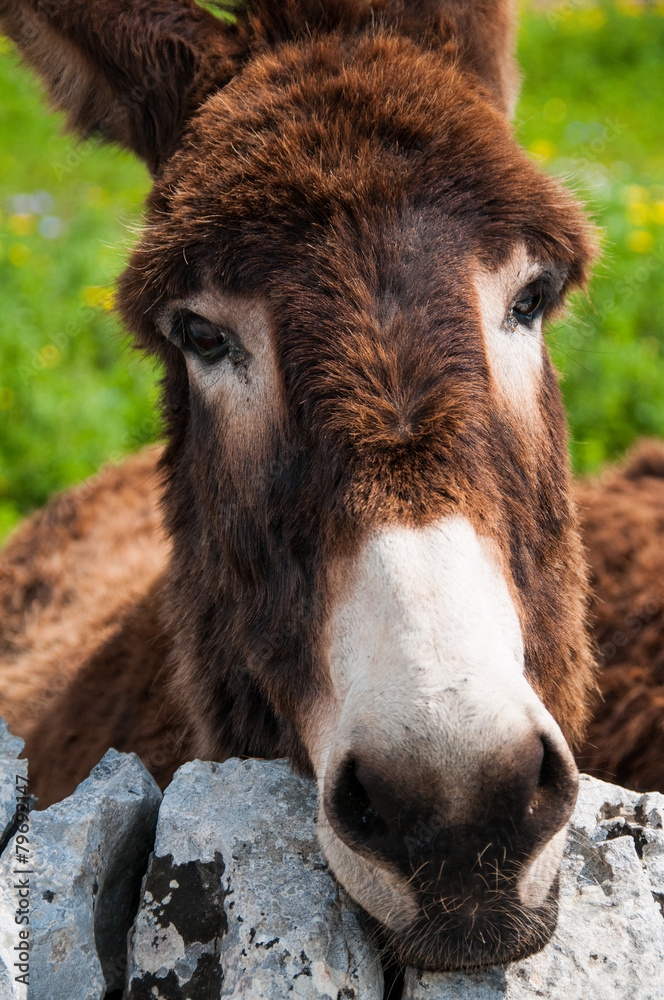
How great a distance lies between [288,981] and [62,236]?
783 centimetres

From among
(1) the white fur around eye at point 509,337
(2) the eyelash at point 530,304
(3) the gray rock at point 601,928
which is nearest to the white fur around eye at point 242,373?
(1) the white fur around eye at point 509,337

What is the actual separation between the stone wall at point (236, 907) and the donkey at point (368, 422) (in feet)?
0.35

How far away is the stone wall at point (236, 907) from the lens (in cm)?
151

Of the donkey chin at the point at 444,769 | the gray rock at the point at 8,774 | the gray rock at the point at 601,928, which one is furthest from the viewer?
the gray rock at the point at 8,774

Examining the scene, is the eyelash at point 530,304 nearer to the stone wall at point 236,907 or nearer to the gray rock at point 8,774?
the stone wall at point 236,907

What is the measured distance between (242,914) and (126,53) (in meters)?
2.07

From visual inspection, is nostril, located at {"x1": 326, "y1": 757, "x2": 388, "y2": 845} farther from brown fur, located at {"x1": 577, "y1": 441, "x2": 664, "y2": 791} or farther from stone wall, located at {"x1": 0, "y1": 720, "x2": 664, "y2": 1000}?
brown fur, located at {"x1": 577, "y1": 441, "x2": 664, "y2": 791}

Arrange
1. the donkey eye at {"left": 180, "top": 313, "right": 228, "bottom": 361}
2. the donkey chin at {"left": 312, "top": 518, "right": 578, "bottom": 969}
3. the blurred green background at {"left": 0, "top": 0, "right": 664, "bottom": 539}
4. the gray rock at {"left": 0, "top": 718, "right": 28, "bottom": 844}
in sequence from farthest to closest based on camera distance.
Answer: the blurred green background at {"left": 0, "top": 0, "right": 664, "bottom": 539} < the donkey eye at {"left": 180, "top": 313, "right": 228, "bottom": 361} < the gray rock at {"left": 0, "top": 718, "right": 28, "bottom": 844} < the donkey chin at {"left": 312, "top": 518, "right": 578, "bottom": 969}

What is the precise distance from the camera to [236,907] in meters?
1.58

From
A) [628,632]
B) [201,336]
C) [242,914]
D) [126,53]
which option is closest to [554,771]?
[242,914]

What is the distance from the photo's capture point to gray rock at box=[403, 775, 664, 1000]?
4.93 ft

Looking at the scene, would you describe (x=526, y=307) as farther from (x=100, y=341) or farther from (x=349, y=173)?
(x=100, y=341)

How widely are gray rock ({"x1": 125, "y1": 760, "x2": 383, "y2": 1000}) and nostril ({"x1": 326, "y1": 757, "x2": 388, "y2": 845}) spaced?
28 centimetres

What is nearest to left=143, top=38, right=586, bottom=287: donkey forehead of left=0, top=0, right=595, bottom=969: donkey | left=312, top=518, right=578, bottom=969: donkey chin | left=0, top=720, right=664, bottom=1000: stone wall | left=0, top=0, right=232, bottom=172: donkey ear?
left=0, top=0, right=595, bottom=969: donkey
